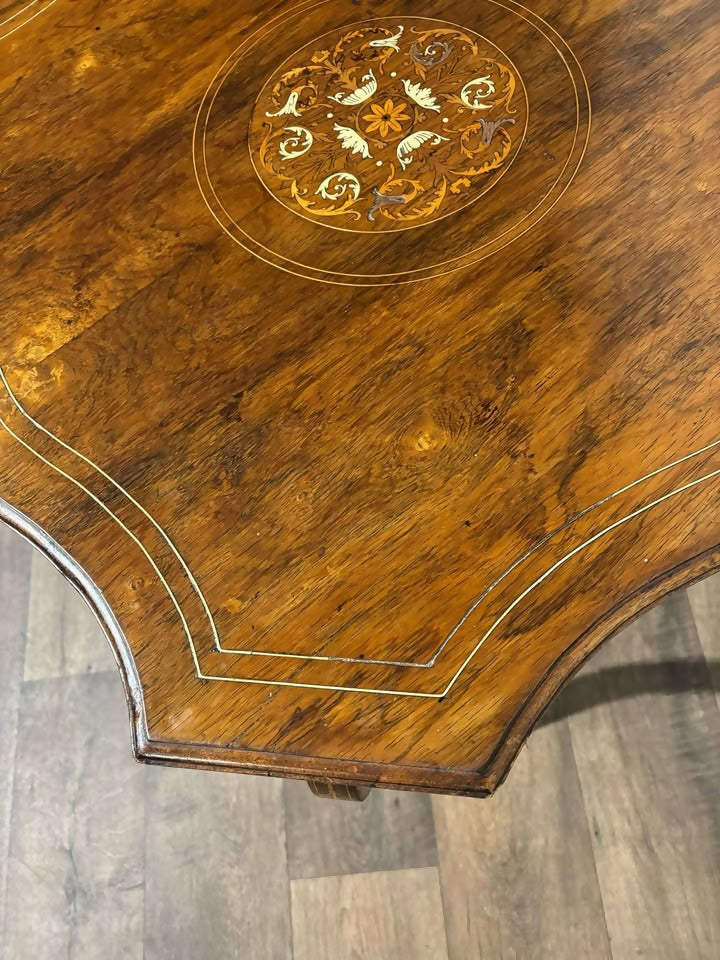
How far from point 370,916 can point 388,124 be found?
106 centimetres

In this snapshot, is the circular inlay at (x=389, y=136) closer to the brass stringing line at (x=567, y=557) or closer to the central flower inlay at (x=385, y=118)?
the central flower inlay at (x=385, y=118)

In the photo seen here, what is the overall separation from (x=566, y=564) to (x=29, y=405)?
54 cm

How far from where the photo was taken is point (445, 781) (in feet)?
2.30

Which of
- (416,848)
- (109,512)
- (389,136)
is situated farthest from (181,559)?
(416,848)

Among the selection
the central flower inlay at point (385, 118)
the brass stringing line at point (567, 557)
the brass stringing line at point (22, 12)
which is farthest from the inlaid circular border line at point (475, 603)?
the brass stringing line at point (22, 12)

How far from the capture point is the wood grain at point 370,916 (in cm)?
129

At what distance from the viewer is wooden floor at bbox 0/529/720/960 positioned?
128 cm

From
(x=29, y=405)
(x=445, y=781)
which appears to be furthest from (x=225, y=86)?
(x=445, y=781)

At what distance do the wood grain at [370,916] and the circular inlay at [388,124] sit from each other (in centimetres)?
93

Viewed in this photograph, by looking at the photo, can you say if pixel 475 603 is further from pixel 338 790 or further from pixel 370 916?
pixel 370 916

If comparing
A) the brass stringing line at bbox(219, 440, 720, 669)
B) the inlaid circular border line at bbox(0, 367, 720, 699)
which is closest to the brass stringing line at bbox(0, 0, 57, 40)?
the inlaid circular border line at bbox(0, 367, 720, 699)

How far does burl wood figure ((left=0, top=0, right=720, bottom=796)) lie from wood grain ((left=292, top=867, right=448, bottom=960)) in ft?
2.05

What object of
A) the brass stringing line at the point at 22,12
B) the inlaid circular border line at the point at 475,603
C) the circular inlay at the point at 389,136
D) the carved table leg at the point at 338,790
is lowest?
the carved table leg at the point at 338,790

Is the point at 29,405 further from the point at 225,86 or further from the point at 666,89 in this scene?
the point at 666,89
